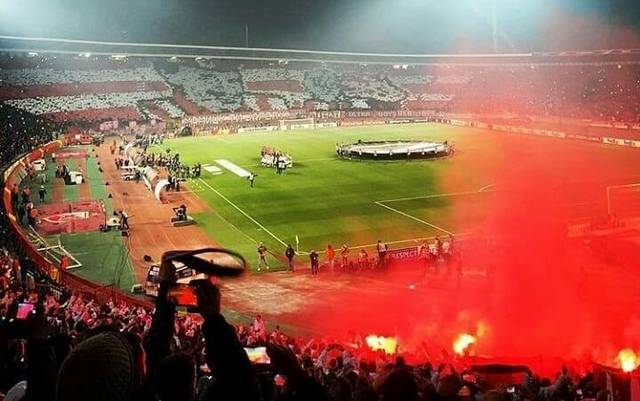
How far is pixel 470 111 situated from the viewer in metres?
93.6

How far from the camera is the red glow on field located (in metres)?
16.6

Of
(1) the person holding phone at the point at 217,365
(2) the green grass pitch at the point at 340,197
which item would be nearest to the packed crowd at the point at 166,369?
(1) the person holding phone at the point at 217,365

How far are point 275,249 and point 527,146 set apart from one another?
34527 millimetres

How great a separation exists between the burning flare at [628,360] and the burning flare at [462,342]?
351 centimetres

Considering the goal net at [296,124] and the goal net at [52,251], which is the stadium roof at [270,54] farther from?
the goal net at [52,251]

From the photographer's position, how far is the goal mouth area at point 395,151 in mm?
53469

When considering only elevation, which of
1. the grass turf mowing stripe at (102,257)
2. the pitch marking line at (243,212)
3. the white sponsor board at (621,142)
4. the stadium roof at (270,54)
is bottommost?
the grass turf mowing stripe at (102,257)

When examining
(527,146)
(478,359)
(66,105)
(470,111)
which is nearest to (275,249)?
(478,359)

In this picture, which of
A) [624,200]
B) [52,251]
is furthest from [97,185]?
[624,200]

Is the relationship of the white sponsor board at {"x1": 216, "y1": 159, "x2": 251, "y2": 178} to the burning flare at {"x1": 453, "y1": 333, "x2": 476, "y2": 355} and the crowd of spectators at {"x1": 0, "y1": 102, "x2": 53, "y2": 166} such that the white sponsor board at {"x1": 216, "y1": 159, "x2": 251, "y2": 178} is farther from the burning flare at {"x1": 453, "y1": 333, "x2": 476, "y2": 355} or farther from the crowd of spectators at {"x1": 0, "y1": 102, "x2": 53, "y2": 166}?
the burning flare at {"x1": 453, "y1": 333, "x2": 476, "y2": 355}

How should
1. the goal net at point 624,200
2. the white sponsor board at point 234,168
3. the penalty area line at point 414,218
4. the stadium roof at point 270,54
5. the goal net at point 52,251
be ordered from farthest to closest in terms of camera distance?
1. the stadium roof at point 270,54
2. the white sponsor board at point 234,168
3. the goal net at point 624,200
4. the penalty area line at point 414,218
5. the goal net at point 52,251

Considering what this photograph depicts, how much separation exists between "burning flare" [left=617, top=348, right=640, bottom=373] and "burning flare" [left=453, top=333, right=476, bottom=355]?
11.5 feet

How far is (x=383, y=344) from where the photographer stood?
55.7ft

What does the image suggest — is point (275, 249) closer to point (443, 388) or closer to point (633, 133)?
point (443, 388)
